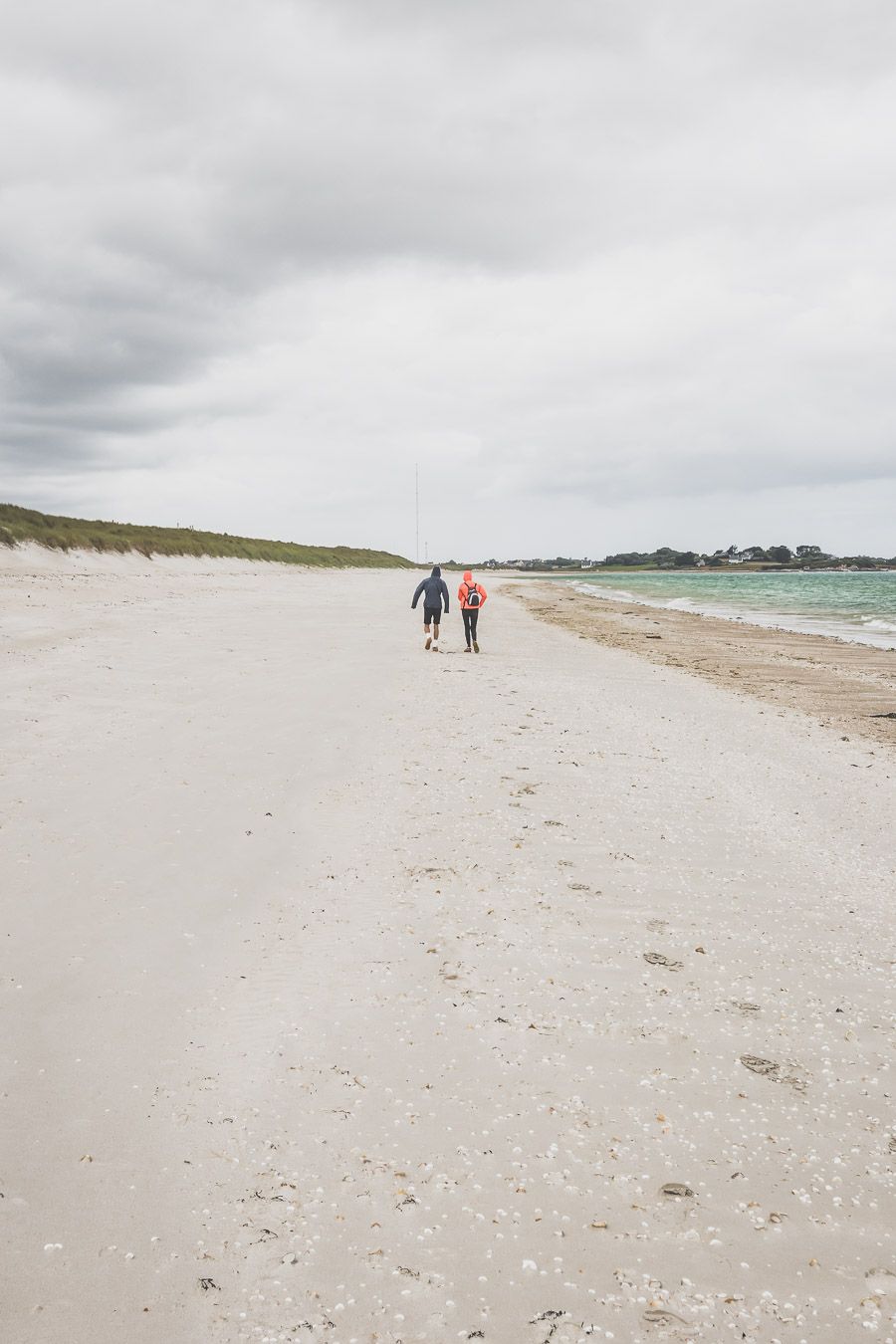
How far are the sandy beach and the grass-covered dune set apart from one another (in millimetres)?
26638

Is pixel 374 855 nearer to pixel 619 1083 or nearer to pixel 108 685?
pixel 619 1083

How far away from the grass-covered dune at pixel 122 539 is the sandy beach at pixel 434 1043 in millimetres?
26638

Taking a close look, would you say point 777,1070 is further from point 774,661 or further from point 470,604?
point 774,661

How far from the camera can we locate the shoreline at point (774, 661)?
44.6 ft

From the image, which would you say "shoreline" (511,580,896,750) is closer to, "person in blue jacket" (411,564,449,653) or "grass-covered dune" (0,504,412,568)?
"person in blue jacket" (411,564,449,653)

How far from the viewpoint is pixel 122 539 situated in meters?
38.8

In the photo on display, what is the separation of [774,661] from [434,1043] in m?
19.0

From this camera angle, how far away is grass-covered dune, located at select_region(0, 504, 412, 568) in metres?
31.7

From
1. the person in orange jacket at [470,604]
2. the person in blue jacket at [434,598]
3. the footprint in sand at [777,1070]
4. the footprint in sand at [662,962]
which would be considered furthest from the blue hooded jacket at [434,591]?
the footprint in sand at [777,1070]

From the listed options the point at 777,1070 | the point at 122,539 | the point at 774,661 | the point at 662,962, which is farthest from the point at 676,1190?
the point at 122,539

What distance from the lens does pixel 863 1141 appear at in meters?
3.28

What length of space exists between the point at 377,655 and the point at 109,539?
2621 centimetres

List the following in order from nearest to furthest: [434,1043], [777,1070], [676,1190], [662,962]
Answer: [676,1190]
[777,1070]
[434,1043]
[662,962]

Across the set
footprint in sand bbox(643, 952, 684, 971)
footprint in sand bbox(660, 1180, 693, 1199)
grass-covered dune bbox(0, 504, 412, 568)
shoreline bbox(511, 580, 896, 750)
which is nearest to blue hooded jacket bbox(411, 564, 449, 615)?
shoreline bbox(511, 580, 896, 750)
